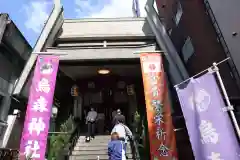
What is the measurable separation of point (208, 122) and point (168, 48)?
6.91 m

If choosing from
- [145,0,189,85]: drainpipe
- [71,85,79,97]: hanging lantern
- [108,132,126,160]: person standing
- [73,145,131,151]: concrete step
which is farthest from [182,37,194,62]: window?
[108,132,126,160]: person standing

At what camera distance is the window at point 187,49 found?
1303 cm

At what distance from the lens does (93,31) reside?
1512 centimetres

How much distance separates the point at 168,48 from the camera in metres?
12.5

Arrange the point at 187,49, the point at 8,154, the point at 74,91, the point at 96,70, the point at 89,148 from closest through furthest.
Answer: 1. the point at 8,154
2. the point at 89,148
3. the point at 187,49
4. the point at 96,70
5. the point at 74,91

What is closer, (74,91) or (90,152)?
(90,152)

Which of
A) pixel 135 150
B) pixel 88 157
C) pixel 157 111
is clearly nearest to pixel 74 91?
pixel 88 157

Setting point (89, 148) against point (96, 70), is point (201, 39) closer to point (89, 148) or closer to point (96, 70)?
point (96, 70)

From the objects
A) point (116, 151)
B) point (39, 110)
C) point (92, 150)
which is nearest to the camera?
point (116, 151)

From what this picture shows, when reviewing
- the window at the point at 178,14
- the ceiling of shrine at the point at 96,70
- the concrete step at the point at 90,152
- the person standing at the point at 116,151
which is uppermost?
the window at the point at 178,14

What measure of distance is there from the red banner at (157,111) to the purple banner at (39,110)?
4.18 m

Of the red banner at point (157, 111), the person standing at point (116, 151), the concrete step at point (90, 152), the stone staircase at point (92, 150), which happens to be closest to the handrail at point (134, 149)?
the stone staircase at point (92, 150)

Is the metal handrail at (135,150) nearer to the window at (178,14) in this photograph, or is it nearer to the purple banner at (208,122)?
the purple banner at (208,122)

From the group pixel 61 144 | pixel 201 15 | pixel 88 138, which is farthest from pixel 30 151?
pixel 201 15
